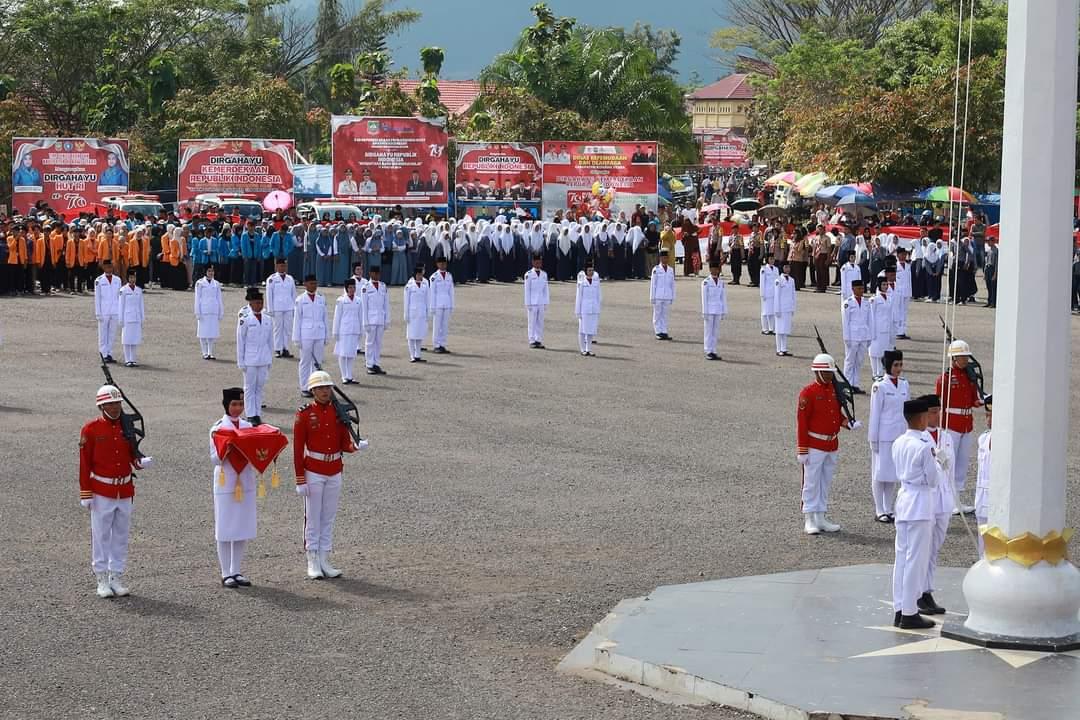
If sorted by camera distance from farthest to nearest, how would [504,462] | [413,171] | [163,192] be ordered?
[163,192], [413,171], [504,462]

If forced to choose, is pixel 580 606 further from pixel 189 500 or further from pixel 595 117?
pixel 595 117

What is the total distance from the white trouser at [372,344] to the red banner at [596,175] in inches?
835

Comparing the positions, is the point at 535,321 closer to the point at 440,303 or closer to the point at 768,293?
the point at 440,303

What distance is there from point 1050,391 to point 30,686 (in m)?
6.78

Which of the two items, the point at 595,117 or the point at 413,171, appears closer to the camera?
the point at 413,171

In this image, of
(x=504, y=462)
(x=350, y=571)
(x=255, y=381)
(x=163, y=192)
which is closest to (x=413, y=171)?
(x=163, y=192)

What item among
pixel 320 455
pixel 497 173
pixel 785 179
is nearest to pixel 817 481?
pixel 320 455

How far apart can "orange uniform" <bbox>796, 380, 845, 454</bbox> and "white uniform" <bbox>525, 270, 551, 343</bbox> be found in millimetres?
12947

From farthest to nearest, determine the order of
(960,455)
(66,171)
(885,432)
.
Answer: (66,171) < (960,455) < (885,432)

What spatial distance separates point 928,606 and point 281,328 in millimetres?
16167

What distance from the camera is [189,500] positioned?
15.1m

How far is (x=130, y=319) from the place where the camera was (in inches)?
977

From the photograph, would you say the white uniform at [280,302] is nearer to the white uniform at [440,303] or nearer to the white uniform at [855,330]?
the white uniform at [440,303]

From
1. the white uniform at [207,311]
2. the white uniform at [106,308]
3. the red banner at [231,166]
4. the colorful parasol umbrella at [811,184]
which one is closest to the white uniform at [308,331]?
the white uniform at [207,311]
